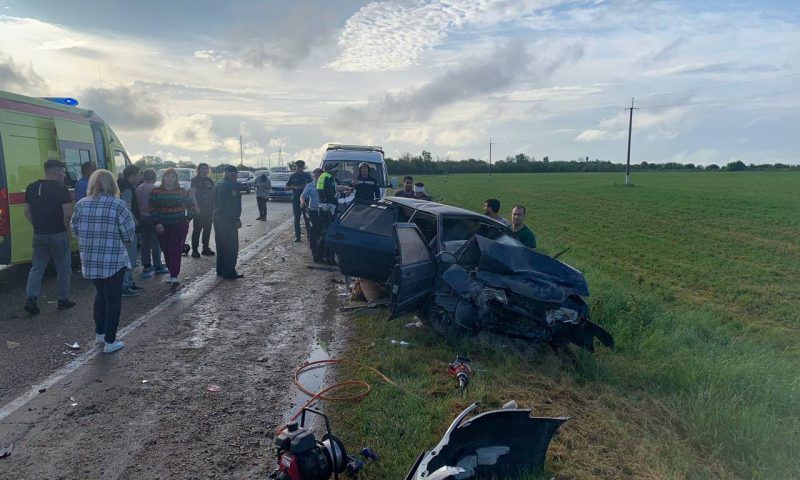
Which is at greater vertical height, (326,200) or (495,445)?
(326,200)

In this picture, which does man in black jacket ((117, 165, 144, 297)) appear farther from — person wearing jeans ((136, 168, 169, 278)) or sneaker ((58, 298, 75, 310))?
sneaker ((58, 298, 75, 310))

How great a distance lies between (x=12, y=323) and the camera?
251 inches

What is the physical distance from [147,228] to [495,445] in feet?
24.5

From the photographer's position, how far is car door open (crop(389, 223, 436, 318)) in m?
5.96

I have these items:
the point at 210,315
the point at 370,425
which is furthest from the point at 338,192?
the point at 370,425

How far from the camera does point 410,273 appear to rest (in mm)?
6012

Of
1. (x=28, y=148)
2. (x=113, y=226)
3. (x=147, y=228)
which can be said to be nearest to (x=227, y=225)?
(x=147, y=228)

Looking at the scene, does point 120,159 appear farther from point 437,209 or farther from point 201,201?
point 437,209

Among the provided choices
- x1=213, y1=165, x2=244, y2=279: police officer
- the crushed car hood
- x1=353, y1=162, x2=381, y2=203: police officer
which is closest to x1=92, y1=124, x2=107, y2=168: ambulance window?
x1=213, y1=165, x2=244, y2=279: police officer

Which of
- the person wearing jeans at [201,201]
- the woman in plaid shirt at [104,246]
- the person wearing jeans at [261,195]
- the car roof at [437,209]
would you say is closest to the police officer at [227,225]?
the person wearing jeans at [201,201]

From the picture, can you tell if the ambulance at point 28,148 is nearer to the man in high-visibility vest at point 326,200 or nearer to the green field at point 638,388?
the man in high-visibility vest at point 326,200

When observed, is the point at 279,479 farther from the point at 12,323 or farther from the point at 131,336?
the point at 12,323

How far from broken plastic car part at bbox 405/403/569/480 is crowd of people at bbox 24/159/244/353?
12.6 ft

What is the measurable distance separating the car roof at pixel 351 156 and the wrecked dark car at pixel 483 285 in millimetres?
7265
